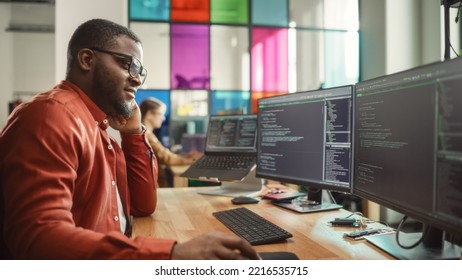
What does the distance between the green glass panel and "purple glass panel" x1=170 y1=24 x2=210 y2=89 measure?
185 mm

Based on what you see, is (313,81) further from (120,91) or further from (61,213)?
(61,213)

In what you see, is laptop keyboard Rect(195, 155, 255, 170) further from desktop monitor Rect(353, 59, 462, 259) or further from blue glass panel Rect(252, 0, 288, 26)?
blue glass panel Rect(252, 0, 288, 26)

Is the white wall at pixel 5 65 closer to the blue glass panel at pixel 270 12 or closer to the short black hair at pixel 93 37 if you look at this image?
the blue glass panel at pixel 270 12

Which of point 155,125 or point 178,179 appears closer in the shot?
point 178,179

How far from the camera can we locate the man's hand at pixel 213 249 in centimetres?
73

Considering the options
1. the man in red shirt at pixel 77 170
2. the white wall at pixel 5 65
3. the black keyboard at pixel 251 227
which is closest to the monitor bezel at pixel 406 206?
the black keyboard at pixel 251 227

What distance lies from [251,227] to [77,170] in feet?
1.69

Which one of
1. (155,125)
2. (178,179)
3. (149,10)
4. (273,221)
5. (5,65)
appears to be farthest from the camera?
(5,65)

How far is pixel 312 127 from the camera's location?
4.44ft

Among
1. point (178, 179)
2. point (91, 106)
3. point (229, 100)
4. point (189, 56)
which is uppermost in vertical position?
point (189, 56)

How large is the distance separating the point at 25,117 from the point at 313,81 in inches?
169

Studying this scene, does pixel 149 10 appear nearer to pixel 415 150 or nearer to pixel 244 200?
pixel 244 200

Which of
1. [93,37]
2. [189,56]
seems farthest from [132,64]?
[189,56]

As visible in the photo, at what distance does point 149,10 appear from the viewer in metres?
4.32
